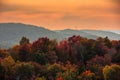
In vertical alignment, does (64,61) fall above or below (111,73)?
above

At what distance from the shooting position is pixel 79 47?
144 metres

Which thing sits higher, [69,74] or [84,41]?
[84,41]

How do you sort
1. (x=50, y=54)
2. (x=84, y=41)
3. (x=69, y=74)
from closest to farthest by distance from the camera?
(x=69, y=74)
(x=50, y=54)
(x=84, y=41)

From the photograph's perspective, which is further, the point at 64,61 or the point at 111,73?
the point at 64,61

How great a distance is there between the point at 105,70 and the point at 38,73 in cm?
2208

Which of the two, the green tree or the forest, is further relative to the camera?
the forest

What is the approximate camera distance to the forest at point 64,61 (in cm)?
11756

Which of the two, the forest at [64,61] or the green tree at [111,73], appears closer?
the green tree at [111,73]

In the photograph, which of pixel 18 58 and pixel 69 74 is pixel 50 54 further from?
pixel 69 74

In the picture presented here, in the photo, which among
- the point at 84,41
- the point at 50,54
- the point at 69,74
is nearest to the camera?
the point at 69,74

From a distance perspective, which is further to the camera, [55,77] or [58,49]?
[58,49]

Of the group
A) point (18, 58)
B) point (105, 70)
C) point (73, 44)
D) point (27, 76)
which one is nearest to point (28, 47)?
point (18, 58)

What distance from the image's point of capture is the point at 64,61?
140250 millimetres

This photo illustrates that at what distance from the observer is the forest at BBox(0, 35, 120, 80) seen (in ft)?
386
